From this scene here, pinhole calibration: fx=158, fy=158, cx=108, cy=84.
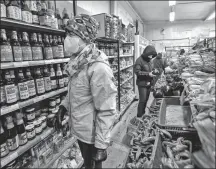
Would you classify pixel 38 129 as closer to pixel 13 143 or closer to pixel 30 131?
pixel 30 131

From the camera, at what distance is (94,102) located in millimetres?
1341

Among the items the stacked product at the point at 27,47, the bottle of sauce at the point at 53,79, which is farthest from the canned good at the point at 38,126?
the stacked product at the point at 27,47

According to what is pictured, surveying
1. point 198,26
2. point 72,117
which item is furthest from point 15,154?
point 198,26

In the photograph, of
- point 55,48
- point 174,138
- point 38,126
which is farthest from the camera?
point 55,48

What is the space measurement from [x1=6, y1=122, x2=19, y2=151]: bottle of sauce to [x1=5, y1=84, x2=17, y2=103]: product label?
24 centimetres

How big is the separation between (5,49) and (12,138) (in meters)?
0.82

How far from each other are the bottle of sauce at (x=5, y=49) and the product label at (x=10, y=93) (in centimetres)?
24

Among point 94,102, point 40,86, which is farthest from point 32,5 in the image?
point 94,102

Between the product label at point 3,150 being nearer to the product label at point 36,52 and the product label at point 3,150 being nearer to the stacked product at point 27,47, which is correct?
the stacked product at point 27,47

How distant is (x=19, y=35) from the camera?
1.58 metres

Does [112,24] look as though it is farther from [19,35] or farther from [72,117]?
[72,117]

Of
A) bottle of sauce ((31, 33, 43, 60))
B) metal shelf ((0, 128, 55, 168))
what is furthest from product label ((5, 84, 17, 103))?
metal shelf ((0, 128, 55, 168))

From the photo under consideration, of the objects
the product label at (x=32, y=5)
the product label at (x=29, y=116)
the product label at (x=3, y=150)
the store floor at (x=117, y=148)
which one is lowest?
the store floor at (x=117, y=148)

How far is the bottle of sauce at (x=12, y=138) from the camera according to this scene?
1.48 meters
